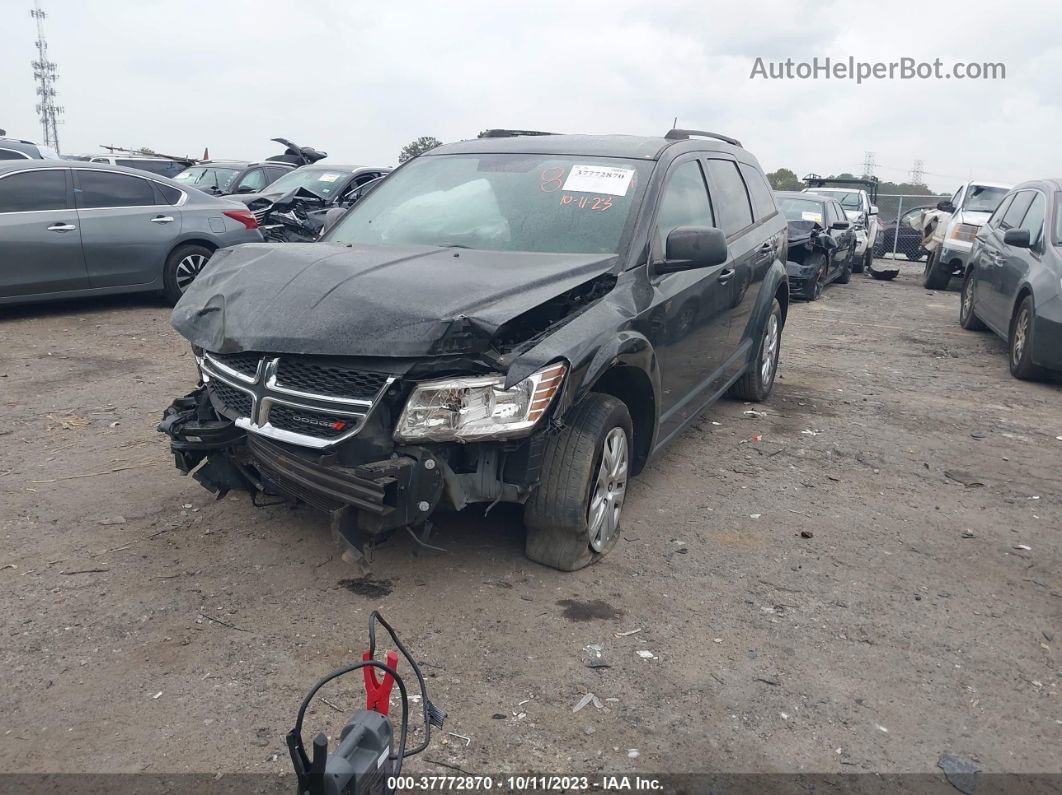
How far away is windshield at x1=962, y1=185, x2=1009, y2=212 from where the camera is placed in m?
14.9

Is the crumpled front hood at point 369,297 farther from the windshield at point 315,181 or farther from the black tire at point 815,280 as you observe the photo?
the black tire at point 815,280

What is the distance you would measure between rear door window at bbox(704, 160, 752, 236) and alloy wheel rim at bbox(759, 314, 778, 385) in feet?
2.88

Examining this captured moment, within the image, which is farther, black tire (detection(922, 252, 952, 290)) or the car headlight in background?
black tire (detection(922, 252, 952, 290))

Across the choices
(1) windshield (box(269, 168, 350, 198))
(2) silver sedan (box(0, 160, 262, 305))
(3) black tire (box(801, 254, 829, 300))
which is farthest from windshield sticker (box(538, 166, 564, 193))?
(3) black tire (box(801, 254, 829, 300))

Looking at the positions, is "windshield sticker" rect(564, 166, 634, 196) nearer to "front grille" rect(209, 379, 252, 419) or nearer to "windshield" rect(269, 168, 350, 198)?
"front grille" rect(209, 379, 252, 419)

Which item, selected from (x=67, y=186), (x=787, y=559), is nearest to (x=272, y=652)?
(x=787, y=559)

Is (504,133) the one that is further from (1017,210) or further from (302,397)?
(1017,210)

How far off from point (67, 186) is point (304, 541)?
6484 millimetres

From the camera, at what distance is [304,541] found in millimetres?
3857

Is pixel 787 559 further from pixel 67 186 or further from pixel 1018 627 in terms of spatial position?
pixel 67 186

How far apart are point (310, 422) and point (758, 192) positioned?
4197 mm

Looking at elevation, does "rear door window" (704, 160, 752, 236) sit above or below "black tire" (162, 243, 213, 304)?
above

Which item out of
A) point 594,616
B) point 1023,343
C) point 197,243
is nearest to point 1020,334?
point 1023,343

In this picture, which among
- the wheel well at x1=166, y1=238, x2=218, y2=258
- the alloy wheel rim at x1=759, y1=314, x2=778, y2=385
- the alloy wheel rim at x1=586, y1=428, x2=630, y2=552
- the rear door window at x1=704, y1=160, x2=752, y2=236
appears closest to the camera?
the alloy wheel rim at x1=586, y1=428, x2=630, y2=552
